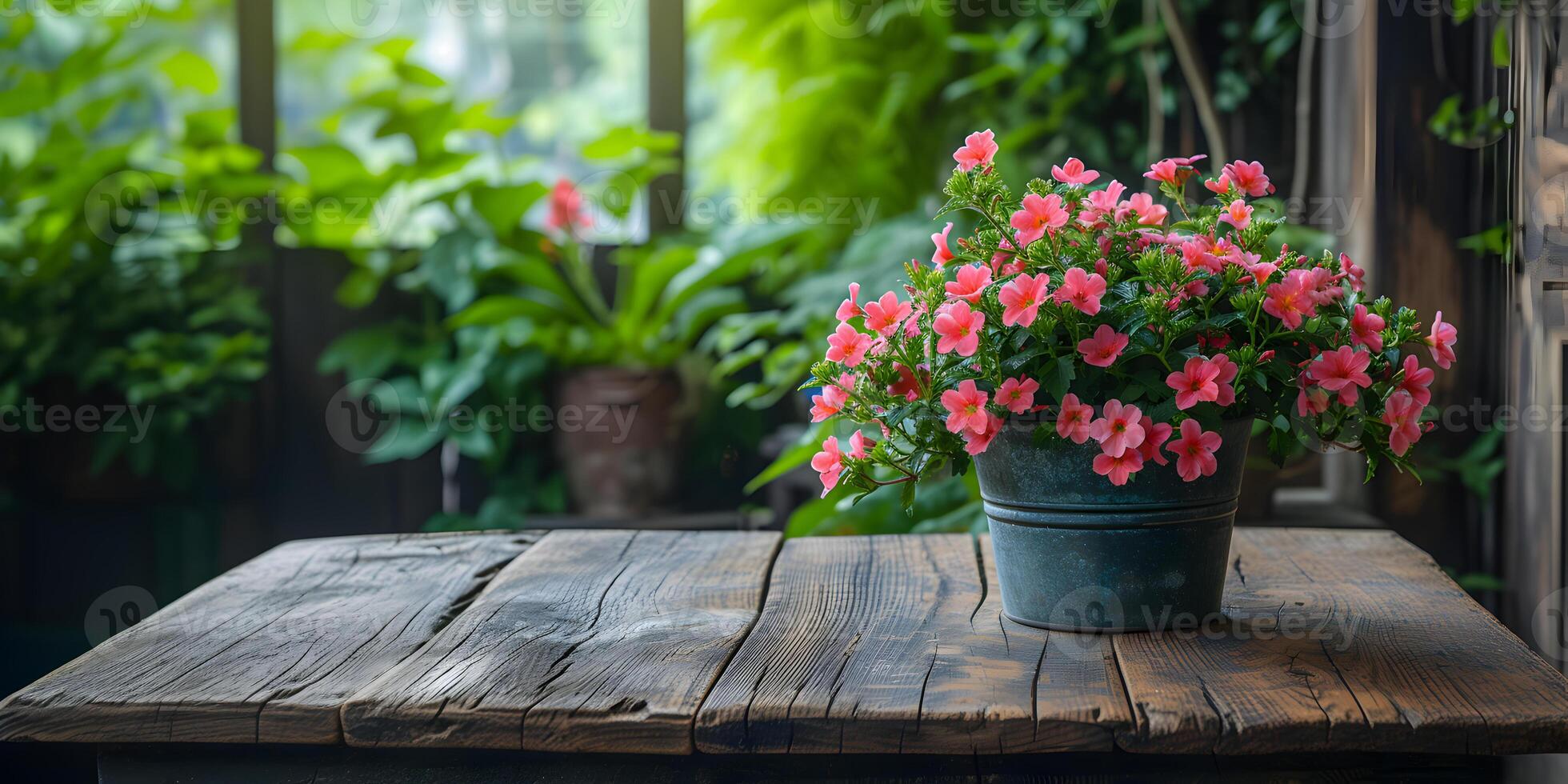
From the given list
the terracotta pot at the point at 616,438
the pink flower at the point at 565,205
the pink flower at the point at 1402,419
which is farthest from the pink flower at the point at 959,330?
the pink flower at the point at 565,205

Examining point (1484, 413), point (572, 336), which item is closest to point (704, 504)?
point (572, 336)

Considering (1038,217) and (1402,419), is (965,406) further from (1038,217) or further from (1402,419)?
(1402,419)

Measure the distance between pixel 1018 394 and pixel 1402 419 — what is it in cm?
31

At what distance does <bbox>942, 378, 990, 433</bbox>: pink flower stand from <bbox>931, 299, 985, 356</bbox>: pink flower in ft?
0.09

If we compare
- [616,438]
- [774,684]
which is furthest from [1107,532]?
[616,438]

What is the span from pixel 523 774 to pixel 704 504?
196 centimetres

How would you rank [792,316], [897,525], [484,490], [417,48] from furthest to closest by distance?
[417,48], [484,490], [792,316], [897,525]

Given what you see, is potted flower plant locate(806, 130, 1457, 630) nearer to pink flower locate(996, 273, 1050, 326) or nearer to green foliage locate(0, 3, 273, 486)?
pink flower locate(996, 273, 1050, 326)

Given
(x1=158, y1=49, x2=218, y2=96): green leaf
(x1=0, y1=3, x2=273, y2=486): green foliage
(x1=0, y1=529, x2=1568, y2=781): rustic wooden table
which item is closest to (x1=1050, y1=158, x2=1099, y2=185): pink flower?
(x1=0, y1=529, x2=1568, y2=781): rustic wooden table

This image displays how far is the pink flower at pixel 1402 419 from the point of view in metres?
0.89

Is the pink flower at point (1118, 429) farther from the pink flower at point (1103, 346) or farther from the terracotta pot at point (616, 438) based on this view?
the terracotta pot at point (616, 438)

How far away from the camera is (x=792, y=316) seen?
7.34 feet

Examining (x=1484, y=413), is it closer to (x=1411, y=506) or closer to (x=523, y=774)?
(x=1411, y=506)

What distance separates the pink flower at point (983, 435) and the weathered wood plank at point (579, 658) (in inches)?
9.9
